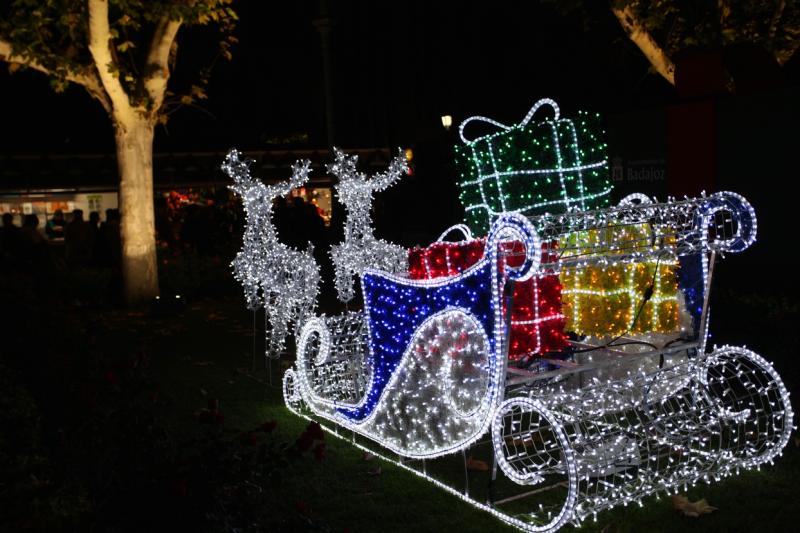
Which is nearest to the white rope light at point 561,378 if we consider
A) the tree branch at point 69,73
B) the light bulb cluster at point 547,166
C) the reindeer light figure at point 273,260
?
the light bulb cluster at point 547,166

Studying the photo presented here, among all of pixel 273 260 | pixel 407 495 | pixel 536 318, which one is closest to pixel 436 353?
pixel 536 318

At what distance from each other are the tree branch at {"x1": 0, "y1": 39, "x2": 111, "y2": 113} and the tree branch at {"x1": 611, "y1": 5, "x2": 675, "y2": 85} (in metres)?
7.82

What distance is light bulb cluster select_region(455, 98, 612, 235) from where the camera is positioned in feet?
20.7

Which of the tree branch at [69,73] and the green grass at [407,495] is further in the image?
the tree branch at [69,73]

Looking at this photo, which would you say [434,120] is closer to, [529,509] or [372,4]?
[372,4]

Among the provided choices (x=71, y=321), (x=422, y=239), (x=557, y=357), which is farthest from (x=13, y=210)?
(x=557, y=357)

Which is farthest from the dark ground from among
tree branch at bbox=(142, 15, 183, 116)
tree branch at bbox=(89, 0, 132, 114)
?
tree branch at bbox=(142, 15, 183, 116)

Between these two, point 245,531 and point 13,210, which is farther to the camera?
point 13,210

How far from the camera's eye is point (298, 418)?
6.98 metres

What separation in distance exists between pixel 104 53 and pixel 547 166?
8160mm

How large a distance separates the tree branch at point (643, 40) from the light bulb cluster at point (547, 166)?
16.2ft

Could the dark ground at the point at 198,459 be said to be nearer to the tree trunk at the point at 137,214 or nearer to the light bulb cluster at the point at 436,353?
the light bulb cluster at the point at 436,353

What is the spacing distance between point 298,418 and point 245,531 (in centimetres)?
407

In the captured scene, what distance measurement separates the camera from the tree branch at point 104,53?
38.1 ft
